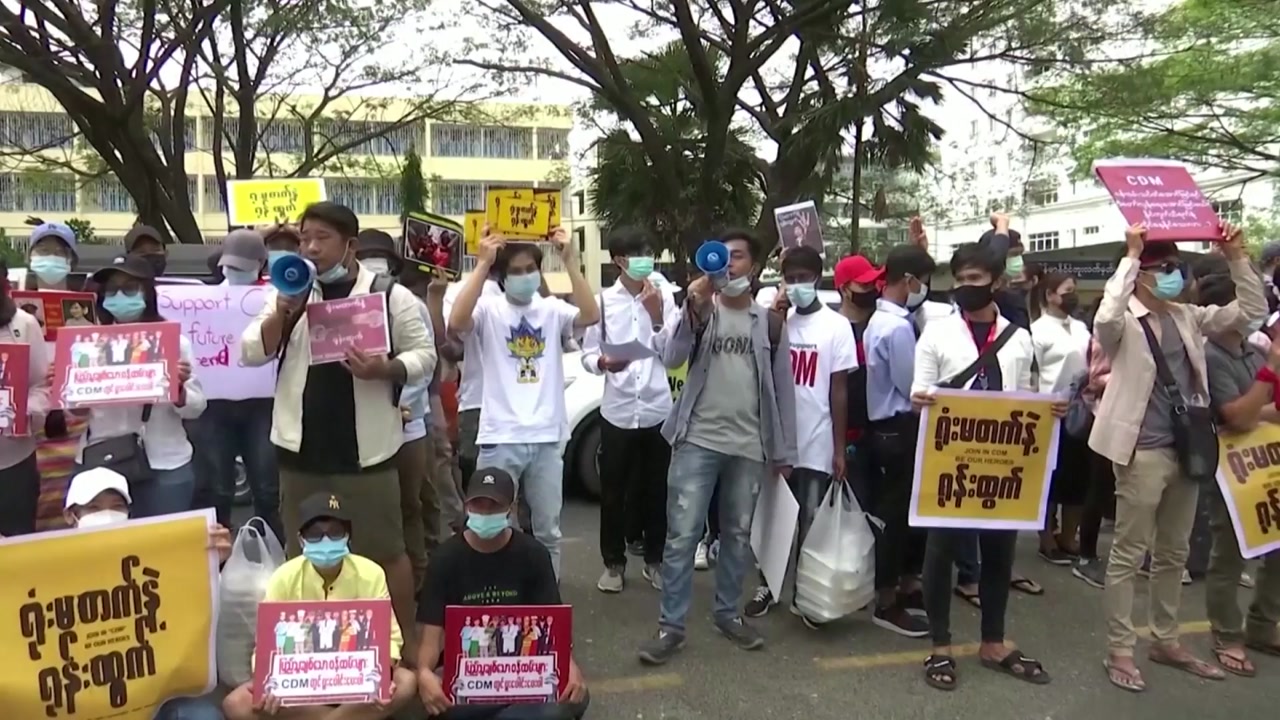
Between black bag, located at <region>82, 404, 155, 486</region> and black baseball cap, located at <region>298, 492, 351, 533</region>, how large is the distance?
870mm

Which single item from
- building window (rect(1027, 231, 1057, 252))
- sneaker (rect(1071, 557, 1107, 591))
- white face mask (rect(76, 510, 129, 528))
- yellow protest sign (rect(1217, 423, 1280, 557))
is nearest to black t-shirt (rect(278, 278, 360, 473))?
white face mask (rect(76, 510, 129, 528))

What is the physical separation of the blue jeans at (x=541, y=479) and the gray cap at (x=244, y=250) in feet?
5.55

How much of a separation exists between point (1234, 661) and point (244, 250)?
5168mm

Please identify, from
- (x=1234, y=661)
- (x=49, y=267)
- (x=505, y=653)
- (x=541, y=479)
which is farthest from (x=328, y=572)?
(x=1234, y=661)

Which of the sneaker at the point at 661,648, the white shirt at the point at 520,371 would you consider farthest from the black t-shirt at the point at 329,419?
the sneaker at the point at 661,648

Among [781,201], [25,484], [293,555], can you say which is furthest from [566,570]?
[781,201]

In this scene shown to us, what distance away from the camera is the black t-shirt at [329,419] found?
3.75m

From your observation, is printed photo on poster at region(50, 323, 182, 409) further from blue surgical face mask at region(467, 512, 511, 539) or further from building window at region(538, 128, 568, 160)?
building window at region(538, 128, 568, 160)

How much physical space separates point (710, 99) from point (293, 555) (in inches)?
426

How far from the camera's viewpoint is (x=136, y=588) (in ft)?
10.8

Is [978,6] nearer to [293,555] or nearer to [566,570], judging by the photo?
[566,570]

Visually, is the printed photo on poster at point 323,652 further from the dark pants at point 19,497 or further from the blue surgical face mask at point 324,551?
the dark pants at point 19,497

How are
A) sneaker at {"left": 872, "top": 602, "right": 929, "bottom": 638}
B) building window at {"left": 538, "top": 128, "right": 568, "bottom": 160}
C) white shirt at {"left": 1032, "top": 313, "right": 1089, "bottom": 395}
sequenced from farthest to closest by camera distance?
building window at {"left": 538, "top": 128, "right": 568, "bottom": 160} < white shirt at {"left": 1032, "top": 313, "right": 1089, "bottom": 395} < sneaker at {"left": 872, "top": 602, "right": 929, "bottom": 638}

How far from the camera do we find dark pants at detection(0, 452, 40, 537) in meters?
3.80
